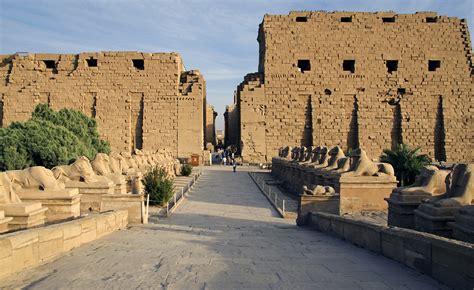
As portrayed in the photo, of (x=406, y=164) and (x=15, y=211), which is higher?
(x=406, y=164)

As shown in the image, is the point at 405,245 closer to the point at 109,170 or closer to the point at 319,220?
the point at 319,220

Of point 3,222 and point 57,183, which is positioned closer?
point 3,222

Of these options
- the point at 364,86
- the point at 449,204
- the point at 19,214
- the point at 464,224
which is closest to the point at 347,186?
the point at 449,204

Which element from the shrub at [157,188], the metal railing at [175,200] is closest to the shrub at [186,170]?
the metal railing at [175,200]

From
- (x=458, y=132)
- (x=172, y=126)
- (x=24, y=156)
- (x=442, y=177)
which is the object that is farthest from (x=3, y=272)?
(x=458, y=132)

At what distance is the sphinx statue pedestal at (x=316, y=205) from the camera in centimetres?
838

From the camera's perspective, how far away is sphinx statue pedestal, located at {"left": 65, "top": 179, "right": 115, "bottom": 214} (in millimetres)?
8656

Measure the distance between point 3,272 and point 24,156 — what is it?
44.7 feet

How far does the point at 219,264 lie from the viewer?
161 inches

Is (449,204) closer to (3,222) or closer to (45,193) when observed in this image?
(3,222)

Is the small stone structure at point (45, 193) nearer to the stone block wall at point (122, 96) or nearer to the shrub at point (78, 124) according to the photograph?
the shrub at point (78, 124)

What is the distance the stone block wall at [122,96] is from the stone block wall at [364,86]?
3934mm

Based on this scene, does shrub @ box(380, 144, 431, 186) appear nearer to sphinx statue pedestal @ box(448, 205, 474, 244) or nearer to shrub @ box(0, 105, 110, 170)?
sphinx statue pedestal @ box(448, 205, 474, 244)

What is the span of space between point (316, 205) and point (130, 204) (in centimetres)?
385
